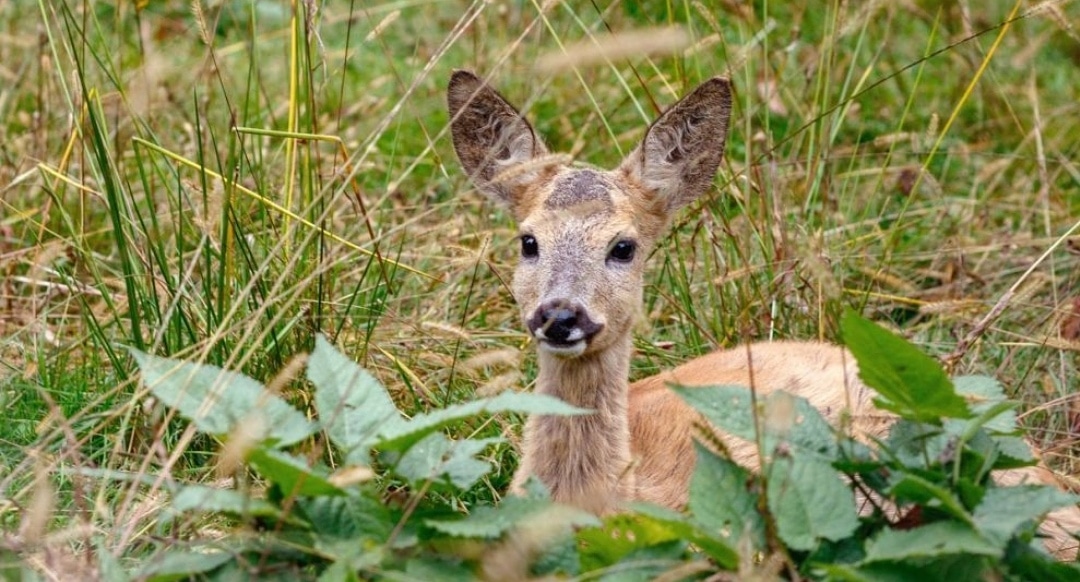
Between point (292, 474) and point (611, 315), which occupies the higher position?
point (292, 474)

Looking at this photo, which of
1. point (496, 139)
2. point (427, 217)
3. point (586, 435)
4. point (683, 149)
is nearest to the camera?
point (586, 435)

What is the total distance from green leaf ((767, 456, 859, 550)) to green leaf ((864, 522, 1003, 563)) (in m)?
0.08

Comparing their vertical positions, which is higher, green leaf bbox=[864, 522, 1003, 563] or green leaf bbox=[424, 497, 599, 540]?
green leaf bbox=[864, 522, 1003, 563]

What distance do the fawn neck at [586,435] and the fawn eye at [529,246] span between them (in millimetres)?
281

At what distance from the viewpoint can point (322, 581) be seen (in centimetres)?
319

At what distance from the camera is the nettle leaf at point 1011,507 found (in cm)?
325

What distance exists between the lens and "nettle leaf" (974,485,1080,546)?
325 cm

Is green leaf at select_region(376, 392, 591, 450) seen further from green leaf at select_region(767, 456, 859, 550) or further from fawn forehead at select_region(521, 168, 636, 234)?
fawn forehead at select_region(521, 168, 636, 234)

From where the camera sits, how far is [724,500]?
3436 millimetres

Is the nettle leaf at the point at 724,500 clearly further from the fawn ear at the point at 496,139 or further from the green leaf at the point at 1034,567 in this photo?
the fawn ear at the point at 496,139

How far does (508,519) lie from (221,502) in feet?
1.85

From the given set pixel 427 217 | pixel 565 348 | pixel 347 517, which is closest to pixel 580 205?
pixel 565 348

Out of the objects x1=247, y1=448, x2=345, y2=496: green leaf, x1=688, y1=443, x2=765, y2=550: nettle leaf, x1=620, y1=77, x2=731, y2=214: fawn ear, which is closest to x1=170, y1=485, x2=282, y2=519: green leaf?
x1=247, y1=448, x2=345, y2=496: green leaf

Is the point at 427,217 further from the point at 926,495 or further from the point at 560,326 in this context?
the point at 926,495
